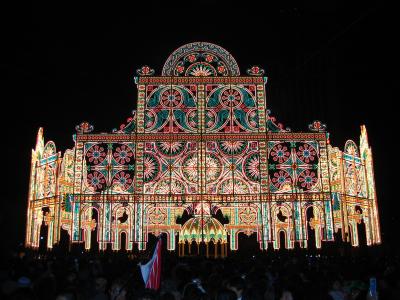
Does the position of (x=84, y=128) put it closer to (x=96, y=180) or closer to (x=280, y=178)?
(x=96, y=180)

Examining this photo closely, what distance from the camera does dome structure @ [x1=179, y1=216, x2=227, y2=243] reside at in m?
24.2

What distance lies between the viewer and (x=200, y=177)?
80.1 feet

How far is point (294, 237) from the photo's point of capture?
77.9 feet

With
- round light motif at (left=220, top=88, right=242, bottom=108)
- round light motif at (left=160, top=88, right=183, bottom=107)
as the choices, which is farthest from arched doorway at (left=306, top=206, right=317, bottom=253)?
round light motif at (left=160, top=88, right=183, bottom=107)

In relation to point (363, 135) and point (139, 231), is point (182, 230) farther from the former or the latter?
Answer: point (363, 135)

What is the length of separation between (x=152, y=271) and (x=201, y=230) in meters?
15.6

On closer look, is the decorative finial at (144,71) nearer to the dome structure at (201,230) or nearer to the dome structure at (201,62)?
the dome structure at (201,62)

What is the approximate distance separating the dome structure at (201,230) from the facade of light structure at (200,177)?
5 centimetres

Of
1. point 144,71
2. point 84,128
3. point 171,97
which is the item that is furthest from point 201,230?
point 144,71

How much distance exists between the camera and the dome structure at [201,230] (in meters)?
24.2

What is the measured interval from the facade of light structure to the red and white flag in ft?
49.2

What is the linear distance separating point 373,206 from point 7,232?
65.2ft

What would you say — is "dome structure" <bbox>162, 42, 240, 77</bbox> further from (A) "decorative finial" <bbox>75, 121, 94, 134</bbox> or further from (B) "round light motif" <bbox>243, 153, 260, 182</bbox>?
(A) "decorative finial" <bbox>75, 121, 94, 134</bbox>

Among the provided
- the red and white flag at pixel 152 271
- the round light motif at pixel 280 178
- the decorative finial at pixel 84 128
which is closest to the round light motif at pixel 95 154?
the decorative finial at pixel 84 128
